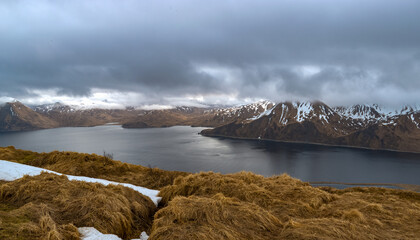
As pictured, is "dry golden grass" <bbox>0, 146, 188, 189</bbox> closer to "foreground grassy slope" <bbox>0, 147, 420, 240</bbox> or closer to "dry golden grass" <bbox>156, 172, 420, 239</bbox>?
"foreground grassy slope" <bbox>0, 147, 420, 240</bbox>

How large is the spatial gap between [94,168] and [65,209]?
58.3 ft

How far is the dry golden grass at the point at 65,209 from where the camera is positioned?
19.1ft

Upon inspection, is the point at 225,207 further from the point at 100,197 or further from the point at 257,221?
the point at 100,197

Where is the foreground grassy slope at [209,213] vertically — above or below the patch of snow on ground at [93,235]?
above

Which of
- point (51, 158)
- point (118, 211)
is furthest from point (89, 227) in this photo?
point (51, 158)

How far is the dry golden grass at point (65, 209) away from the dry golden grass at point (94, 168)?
12849mm

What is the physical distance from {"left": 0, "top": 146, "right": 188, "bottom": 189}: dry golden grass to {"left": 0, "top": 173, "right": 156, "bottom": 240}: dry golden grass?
1285 cm

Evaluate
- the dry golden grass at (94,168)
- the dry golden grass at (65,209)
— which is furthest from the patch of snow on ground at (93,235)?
the dry golden grass at (94,168)

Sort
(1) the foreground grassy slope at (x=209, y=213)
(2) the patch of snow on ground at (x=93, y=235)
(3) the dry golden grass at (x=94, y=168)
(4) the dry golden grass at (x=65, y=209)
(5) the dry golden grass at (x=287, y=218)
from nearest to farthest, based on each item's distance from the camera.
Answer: (5) the dry golden grass at (x=287, y=218)
(1) the foreground grassy slope at (x=209, y=213)
(4) the dry golden grass at (x=65, y=209)
(2) the patch of snow on ground at (x=93, y=235)
(3) the dry golden grass at (x=94, y=168)

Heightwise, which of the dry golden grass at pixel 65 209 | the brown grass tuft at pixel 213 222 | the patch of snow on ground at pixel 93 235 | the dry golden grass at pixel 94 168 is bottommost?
Result: the dry golden grass at pixel 94 168

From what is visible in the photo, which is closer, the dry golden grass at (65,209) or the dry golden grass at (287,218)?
the dry golden grass at (287,218)

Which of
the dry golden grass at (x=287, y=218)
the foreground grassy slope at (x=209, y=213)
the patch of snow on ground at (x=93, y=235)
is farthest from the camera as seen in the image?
the patch of snow on ground at (x=93, y=235)

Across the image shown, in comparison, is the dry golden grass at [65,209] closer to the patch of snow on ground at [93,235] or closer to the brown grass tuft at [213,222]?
the patch of snow on ground at [93,235]

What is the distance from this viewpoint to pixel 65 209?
24.5 ft
